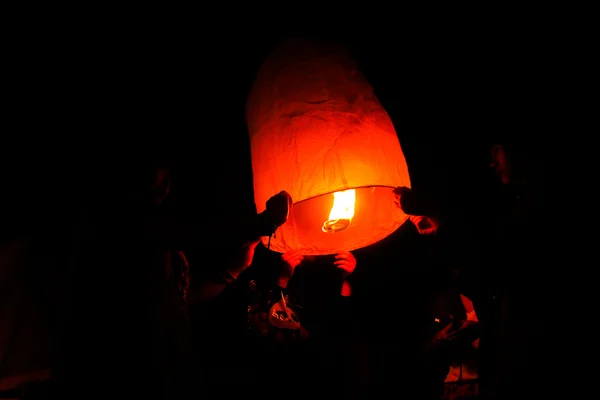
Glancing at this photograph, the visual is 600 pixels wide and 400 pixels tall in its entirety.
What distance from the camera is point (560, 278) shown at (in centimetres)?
170

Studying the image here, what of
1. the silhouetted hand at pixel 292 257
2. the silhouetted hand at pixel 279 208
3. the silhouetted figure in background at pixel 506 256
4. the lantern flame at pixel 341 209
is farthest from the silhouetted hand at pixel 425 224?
the silhouetted hand at pixel 279 208

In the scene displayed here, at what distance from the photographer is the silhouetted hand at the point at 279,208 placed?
6.09 ft

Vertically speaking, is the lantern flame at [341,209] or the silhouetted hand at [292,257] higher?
the lantern flame at [341,209]

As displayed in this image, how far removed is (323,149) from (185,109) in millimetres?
1994

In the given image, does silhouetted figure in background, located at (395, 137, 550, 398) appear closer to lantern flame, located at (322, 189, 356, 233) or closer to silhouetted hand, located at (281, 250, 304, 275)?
lantern flame, located at (322, 189, 356, 233)

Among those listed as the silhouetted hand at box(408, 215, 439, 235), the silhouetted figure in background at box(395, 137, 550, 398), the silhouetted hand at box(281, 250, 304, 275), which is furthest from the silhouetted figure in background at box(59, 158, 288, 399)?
the silhouetted figure in background at box(395, 137, 550, 398)

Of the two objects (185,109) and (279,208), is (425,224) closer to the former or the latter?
(279,208)

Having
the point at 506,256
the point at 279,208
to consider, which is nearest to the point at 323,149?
the point at 279,208

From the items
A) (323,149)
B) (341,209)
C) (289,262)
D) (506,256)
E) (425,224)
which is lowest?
(289,262)

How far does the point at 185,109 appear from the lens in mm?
3422

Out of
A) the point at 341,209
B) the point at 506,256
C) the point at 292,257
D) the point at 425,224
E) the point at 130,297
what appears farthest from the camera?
the point at 292,257

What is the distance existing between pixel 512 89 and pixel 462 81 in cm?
142

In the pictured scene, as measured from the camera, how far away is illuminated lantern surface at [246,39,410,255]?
1876 millimetres

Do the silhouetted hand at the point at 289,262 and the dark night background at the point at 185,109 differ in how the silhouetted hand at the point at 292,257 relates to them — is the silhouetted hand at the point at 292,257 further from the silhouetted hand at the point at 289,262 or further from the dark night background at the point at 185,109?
the dark night background at the point at 185,109
